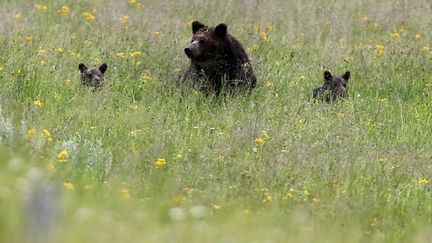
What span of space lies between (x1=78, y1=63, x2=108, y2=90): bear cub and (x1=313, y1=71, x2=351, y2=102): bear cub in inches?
100

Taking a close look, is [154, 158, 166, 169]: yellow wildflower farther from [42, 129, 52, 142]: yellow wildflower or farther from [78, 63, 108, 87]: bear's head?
[78, 63, 108, 87]: bear's head

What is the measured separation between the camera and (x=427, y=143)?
380 inches

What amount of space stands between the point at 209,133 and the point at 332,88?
9.64 ft

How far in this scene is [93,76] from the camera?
11.0 m

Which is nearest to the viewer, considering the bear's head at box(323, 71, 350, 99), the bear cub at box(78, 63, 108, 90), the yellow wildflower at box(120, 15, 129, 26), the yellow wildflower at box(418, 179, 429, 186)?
the yellow wildflower at box(418, 179, 429, 186)

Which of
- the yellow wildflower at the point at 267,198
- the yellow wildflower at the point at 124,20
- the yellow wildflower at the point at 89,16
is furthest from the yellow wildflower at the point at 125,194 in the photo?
the yellow wildflower at the point at 89,16

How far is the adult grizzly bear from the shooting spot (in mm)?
11227

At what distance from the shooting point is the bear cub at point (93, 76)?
1067 centimetres

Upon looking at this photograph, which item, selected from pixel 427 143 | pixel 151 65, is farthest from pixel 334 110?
pixel 151 65

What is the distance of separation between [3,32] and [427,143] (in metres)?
6.01

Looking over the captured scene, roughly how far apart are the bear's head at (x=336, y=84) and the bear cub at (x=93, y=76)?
8.87 feet

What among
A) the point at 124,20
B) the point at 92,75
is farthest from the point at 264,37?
the point at 92,75

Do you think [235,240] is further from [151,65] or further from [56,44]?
[56,44]

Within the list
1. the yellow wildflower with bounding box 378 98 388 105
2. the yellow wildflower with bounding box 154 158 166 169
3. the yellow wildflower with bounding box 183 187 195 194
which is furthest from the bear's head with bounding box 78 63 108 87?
the yellow wildflower with bounding box 183 187 195 194
